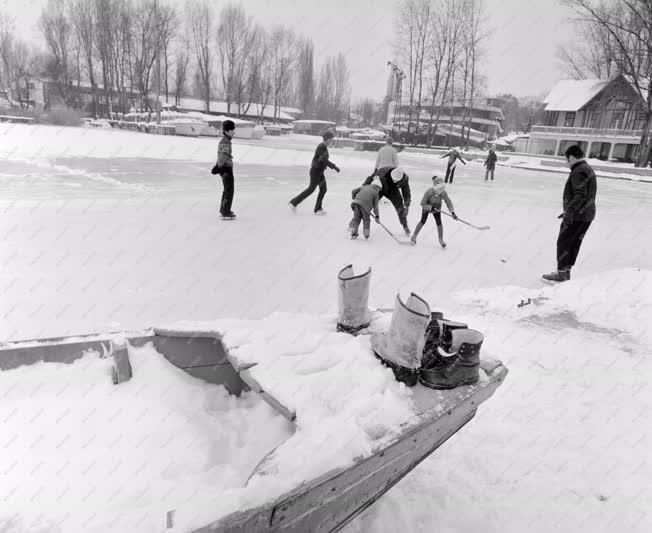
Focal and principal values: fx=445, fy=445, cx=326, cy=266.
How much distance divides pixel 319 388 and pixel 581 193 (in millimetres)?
4884

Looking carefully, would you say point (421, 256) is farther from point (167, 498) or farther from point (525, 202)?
point (525, 202)

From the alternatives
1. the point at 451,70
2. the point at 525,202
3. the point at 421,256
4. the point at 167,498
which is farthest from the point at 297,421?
the point at 451,70

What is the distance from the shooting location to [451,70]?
41.6 metres

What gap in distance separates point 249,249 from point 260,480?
190 inches

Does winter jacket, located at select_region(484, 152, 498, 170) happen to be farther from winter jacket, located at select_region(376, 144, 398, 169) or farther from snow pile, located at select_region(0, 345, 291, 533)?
snow pile, located at select_region(0, 345, 291, 533)

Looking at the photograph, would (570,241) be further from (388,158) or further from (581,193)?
(388,158)

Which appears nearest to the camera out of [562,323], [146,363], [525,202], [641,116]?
[146,363]

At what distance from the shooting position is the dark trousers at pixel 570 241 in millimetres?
5574

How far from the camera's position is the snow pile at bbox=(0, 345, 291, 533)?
1.66 m

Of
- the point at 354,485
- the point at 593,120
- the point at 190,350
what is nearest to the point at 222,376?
the point at 190,350

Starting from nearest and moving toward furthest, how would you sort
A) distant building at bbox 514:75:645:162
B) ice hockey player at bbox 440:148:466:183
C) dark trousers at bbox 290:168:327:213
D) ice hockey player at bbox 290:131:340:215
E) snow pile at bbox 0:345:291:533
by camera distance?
snow pile at bbox 0:345:291:533 → ice hockey player at bbox 290:131:340:215 → dark trousers at bbox 290:168:327:213 → ice hockey player at bbox 440:148:466:183 → distant building at bbox 514:75:645:162

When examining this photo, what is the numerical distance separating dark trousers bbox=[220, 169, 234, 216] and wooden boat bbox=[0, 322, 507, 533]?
5.11 metres

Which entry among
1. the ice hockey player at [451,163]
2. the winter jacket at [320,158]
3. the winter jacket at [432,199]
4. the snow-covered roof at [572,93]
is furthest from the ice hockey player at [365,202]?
the snow-covered roof at [572,93]

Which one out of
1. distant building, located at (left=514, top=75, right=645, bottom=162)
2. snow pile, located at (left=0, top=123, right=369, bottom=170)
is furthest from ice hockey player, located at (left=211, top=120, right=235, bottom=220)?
distant building, located at (left=514, top=75, right=645, bottom=162)
